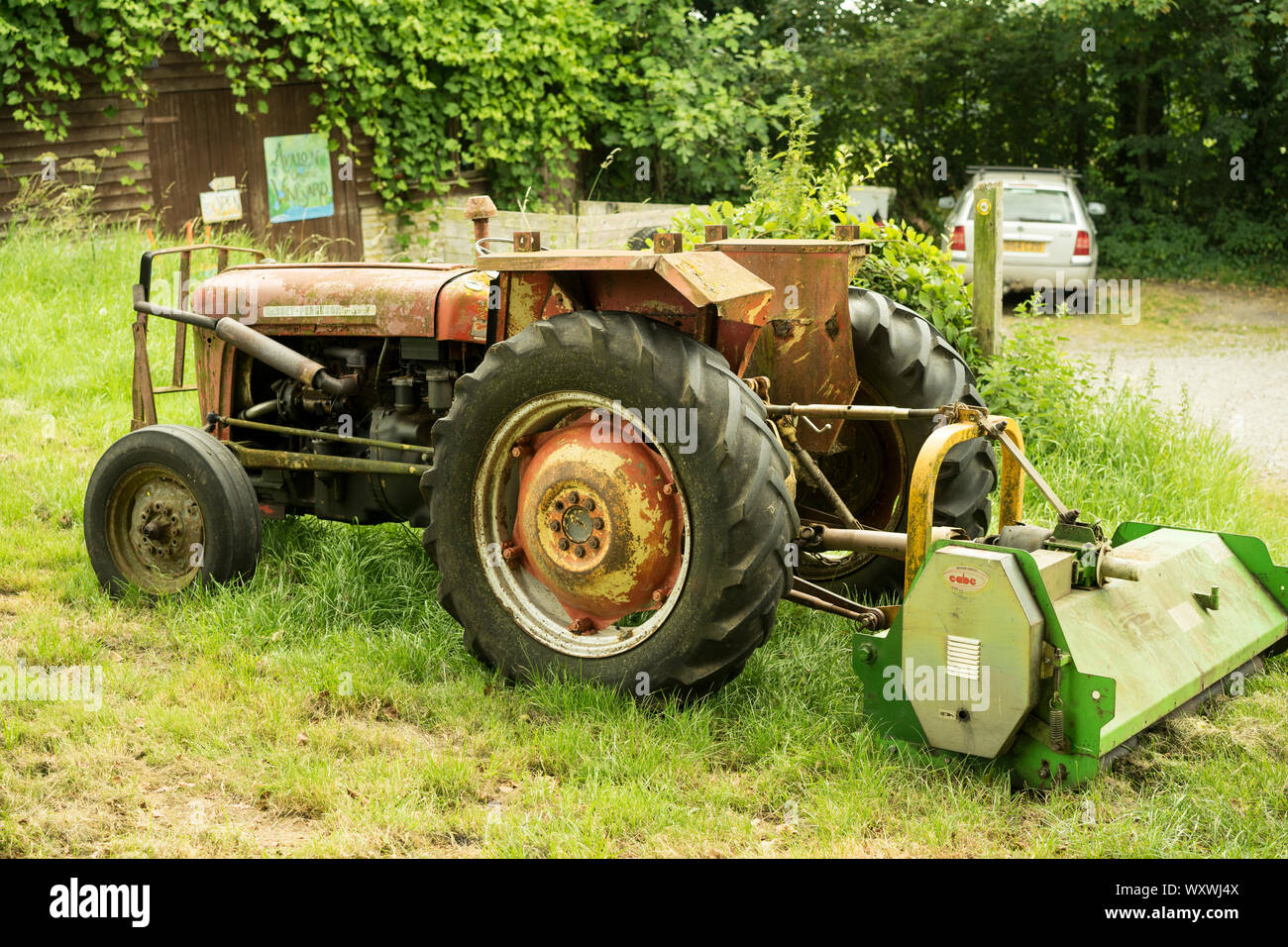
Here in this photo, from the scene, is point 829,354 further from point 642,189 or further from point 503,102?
point 642,189

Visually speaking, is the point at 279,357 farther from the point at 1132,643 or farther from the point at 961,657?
the point at 1132,643

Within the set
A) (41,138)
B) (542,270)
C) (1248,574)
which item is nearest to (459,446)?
(542,270)

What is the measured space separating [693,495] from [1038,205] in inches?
484

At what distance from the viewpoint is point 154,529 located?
4.81m

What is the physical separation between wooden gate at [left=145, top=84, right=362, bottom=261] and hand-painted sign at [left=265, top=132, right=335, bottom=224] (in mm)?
60

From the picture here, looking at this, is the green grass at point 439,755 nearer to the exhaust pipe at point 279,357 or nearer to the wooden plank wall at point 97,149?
the exhaust pipe at point 279,357

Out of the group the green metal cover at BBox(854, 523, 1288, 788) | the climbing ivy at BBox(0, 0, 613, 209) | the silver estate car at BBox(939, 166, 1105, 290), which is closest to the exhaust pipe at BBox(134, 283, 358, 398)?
the green metal cover at BBox(854, 523, 1288, 788)

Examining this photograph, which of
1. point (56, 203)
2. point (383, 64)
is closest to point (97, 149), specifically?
point (56, 203)

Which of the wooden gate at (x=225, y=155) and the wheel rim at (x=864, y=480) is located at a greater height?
the wooden gate at (x=225, y=155)

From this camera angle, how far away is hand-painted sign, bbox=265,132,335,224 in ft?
43.1

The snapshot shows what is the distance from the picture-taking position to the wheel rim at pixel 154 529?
480 cm

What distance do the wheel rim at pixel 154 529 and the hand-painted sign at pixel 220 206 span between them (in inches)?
326

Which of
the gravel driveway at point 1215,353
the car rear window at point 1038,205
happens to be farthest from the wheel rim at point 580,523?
the car rear window at point 1038,205

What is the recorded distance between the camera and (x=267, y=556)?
5.17 metres
